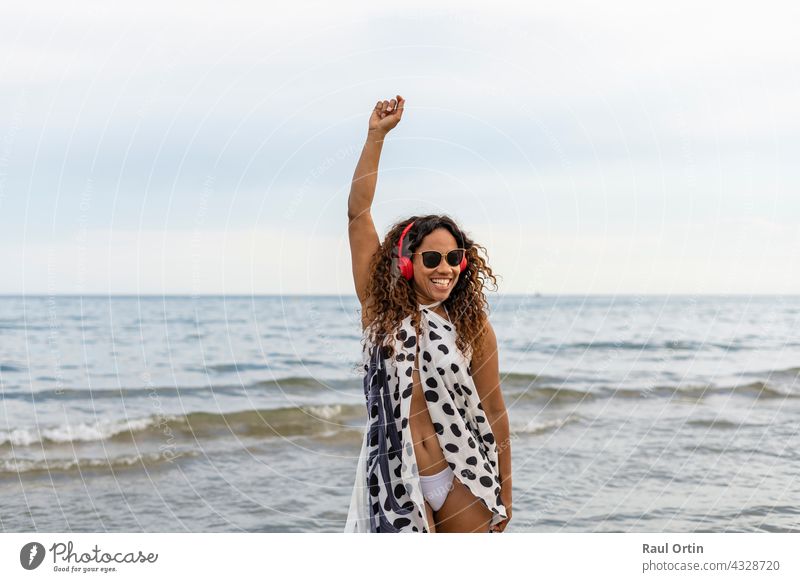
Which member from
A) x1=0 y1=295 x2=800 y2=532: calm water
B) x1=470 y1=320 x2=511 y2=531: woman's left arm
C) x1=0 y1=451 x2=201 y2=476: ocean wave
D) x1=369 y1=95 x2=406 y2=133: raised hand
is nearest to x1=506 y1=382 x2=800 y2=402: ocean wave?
x1=0 y1=295 x2=800 y2=532: calm water

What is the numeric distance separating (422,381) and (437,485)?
1.76 ft

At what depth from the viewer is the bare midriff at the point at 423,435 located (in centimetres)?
425

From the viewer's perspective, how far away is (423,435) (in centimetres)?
426

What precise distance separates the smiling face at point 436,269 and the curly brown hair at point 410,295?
1.2 inches

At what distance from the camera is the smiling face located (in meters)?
4.32

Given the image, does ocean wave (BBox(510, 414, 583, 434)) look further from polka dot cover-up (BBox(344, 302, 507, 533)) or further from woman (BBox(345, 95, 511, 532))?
polka dot cover-up (BBox(344, 302, 507, 533))

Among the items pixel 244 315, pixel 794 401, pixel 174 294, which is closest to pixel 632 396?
pixel 794 401

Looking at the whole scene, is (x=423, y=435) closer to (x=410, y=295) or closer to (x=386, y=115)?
(x=410, y=295)
